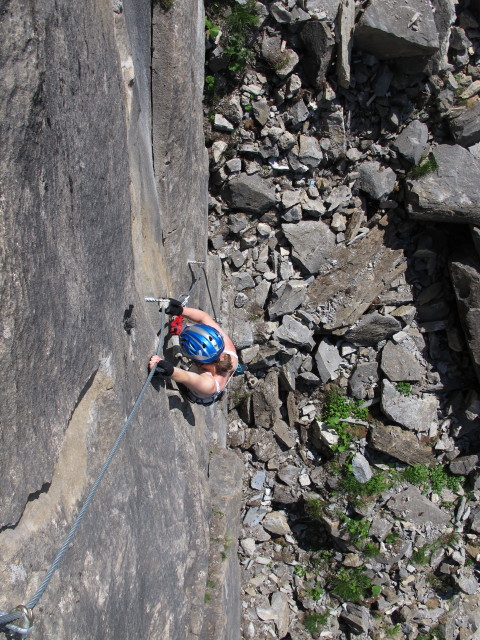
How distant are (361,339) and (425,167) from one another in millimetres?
2525

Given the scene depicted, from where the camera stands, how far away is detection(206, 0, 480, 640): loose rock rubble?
7348mm

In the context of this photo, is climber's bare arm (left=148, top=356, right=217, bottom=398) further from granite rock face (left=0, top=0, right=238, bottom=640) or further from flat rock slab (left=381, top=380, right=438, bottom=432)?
flat rock slab (left=381, top=380, right=438, bottom=432)

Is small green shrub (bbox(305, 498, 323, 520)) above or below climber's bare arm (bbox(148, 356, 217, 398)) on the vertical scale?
below

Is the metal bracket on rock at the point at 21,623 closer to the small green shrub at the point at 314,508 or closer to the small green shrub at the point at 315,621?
the small green shrub at the point at 314,508

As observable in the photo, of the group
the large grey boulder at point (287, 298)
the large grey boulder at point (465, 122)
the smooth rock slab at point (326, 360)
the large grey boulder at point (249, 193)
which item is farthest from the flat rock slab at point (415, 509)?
the large grey boulder at point (465, 122)

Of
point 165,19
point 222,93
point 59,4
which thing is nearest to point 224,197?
point 222,93

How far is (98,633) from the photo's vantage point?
119 inches

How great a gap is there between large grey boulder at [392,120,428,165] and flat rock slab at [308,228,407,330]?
1080 mm

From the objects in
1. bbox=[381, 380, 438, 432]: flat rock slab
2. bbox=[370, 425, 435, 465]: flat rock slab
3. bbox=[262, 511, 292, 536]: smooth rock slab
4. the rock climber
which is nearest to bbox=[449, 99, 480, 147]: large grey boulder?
bbox=[381, 380, 438, 432]: flat rock slab

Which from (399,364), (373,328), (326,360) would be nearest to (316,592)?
(326,360)

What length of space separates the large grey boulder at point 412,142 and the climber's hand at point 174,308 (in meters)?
4.54

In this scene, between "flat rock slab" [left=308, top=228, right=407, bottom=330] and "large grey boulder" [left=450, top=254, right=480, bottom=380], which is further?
"flat rock slab" [left=308, top=228, right=407, bottom=330]

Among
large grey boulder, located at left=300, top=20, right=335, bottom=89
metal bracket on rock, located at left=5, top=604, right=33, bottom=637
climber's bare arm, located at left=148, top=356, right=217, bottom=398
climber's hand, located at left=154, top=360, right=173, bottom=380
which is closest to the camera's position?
metal bracket on rock, located at left=5, top=604, right=33, bottom=637

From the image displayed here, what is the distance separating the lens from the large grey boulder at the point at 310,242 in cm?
756
